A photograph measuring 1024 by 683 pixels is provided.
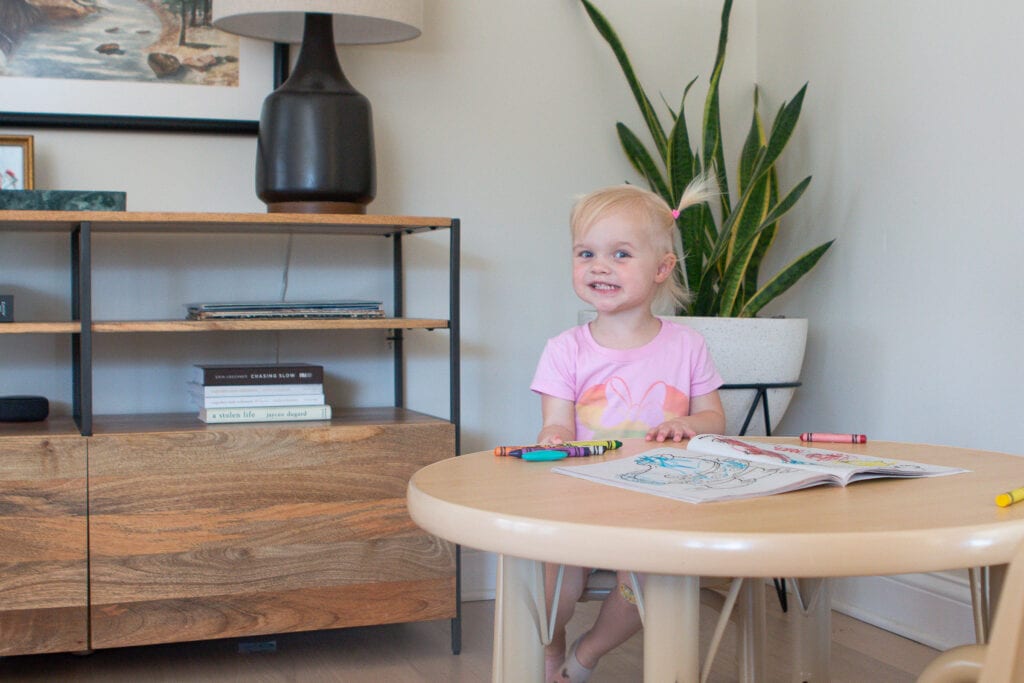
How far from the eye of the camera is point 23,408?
223 cm

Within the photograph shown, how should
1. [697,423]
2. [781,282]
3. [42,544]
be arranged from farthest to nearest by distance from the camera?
[781,282] < [42,544] < [697,423]

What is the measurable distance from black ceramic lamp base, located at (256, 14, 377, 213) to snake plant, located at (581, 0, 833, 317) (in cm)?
67


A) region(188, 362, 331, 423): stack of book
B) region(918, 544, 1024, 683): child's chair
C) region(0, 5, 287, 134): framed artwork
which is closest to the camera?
region(918, 544, 1024, 683): child's chair

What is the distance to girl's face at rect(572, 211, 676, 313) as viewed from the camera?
1824 millimetres

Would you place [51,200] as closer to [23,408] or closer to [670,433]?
[23,408]

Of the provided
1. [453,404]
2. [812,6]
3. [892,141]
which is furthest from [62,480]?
[812,6]

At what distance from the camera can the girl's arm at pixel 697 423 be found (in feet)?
4.87

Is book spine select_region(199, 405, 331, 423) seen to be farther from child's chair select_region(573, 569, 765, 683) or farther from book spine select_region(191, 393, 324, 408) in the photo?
child's chair select_region(573, 569, 765, 683)

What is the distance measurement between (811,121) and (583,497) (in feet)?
6.37

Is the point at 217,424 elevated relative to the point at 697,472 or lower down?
lower down

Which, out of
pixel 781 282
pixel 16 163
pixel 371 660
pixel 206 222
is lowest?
pixel 371 660

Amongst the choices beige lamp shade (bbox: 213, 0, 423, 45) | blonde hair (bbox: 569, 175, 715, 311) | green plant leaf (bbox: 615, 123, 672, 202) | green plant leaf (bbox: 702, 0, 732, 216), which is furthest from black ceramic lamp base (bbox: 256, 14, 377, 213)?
green plant leaf (bbox: 702, 0, 732, 216)

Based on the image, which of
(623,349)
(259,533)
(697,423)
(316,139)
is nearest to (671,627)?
(697,423)

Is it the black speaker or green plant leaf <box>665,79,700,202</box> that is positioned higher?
green plant leaf <box>665,79,700,202</box>
